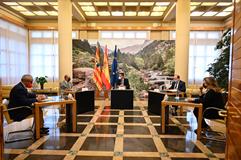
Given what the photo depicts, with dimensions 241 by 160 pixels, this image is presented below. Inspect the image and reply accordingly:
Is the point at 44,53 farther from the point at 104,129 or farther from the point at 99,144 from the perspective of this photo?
the point at 99,144

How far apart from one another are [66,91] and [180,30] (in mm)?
4606

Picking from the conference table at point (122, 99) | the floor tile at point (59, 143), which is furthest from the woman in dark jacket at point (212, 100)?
the conference table at point (122, 99)

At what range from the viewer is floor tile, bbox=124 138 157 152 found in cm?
390

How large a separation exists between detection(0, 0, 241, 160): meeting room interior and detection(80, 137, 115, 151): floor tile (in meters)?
0.02

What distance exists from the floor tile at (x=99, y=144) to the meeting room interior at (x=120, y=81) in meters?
0.02

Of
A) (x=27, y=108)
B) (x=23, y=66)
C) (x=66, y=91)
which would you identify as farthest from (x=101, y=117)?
(x=23, y=66)

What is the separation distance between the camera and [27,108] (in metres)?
4.32

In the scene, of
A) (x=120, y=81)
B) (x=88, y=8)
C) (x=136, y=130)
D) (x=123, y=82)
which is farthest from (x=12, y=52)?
(x=136, y=130)

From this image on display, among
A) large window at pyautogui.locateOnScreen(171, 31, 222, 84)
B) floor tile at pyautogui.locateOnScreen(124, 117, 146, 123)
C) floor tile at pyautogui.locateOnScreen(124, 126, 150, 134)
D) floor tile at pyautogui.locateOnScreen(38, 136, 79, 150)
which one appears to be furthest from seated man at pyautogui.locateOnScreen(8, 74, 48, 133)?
large window at pyautogui.locateOnScreen(171, 31, 222, 84)

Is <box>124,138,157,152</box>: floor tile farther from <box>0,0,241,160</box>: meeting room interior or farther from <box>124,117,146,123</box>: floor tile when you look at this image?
<box>124,117,146,123</box>: floor tile

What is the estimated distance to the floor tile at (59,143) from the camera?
3.96 metres

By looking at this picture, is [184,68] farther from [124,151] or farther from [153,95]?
[124,151]

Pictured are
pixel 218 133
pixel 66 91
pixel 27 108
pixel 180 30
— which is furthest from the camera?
pixel 180 30

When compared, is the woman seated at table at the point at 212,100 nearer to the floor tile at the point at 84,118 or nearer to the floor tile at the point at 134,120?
the floor tile at the point at 134,120
